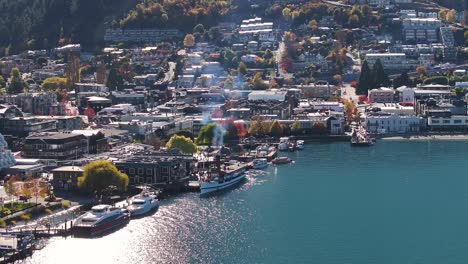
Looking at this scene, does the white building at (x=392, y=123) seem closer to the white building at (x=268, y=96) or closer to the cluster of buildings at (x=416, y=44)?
the white building at (x=268, y=96)

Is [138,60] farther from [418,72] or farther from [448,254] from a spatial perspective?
[448,254]

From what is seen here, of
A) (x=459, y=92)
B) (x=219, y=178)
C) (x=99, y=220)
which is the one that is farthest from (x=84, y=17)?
(x=99, y=220)

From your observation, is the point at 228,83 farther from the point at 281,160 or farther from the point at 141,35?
the point at 281,160

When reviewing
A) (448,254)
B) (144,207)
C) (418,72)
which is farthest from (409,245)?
(418,72)

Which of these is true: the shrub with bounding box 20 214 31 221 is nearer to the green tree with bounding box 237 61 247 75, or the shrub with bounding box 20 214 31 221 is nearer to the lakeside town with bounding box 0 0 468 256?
the lakeside town with bounding box 0 0 468 256

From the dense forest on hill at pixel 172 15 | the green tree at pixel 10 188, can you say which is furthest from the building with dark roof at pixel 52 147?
the dense forest on hill at pixel 172 15
